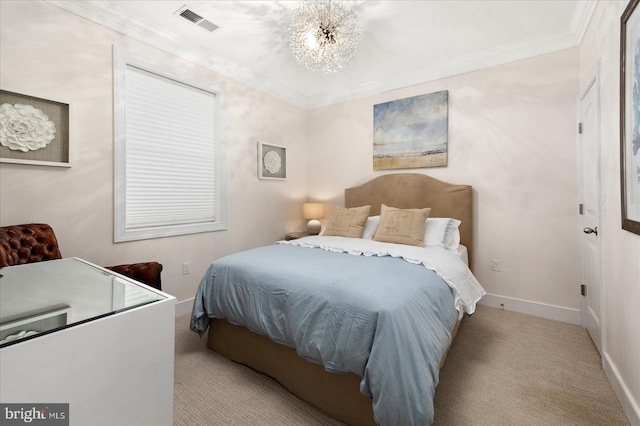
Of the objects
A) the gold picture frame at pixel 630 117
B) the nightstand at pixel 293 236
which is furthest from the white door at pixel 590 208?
the nightstand at pixel 293 236

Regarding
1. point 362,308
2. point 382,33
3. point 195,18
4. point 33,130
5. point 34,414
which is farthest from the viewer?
point 382,33

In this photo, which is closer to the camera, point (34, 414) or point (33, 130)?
point (34, 414)

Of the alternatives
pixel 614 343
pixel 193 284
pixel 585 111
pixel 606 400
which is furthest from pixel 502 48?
pixel 193 284

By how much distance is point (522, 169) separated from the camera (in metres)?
3.01

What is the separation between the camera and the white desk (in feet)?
2.45

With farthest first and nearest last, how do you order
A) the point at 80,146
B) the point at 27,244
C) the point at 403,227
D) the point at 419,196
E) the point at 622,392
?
1. the point at 419,196
2. the point at 403,227
3. the point at 80,146
4. the point at 27,244
5. the point at 622,392

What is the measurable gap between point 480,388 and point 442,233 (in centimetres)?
144

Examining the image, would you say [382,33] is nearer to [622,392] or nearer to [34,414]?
[622,392]

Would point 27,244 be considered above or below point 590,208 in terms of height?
below

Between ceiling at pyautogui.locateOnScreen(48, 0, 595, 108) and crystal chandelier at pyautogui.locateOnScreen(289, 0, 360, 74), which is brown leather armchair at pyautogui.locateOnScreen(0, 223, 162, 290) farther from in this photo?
crystal chandelier at pyautogui.locateOnScreen(289, 0, 360, 74)

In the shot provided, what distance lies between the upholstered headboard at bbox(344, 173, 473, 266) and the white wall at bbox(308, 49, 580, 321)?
0.13 meters

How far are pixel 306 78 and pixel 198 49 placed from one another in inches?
52.5

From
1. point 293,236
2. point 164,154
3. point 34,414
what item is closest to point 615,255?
point 34,414

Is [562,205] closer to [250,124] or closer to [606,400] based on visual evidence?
[606,400]
